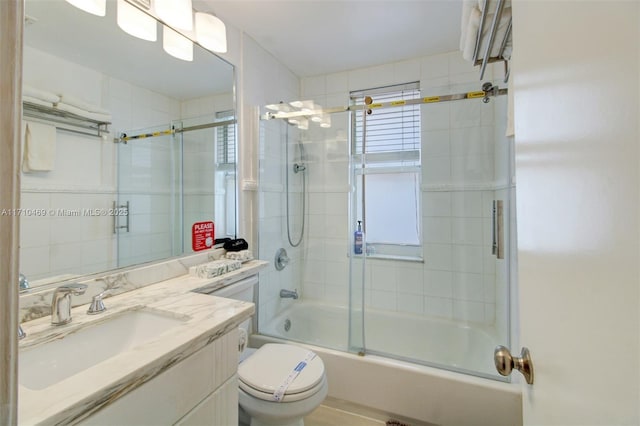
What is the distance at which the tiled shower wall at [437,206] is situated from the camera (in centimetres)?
201

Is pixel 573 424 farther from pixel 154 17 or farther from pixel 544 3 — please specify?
pixel 154 17

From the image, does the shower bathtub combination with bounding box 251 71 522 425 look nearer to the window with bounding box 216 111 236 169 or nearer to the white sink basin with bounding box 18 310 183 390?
the window with bounding box 216 111 236 169

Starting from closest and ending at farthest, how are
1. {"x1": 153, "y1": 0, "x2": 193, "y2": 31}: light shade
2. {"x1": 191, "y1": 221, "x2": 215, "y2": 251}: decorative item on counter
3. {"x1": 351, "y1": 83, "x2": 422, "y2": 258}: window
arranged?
{"x1": 153, "y1": 0, "x2": 193, "y2": 31}: light shade
{"x1": 191, "y1": 221, "x2": 215, "y2": 251}: decorative item on counter
{"x1": 351, "y1": 83, "x2": 422, "y2": 258}: window

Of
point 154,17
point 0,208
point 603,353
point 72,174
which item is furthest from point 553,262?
point 154,17

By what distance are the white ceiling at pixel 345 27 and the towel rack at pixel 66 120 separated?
1.00 metres

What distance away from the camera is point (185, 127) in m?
1.60

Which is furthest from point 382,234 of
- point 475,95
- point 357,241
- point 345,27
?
point 345,27

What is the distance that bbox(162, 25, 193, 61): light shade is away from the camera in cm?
147

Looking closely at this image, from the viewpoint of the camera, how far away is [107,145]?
3.92ft

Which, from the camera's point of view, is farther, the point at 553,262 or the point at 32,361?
the point at 32,361

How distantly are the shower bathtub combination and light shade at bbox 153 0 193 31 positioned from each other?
0.75 meters

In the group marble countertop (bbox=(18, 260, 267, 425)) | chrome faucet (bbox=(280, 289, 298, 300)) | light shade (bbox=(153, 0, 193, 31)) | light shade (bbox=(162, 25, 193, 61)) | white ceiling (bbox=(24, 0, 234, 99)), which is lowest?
chrome faucet (bbox=(280, 289, 298, 300))

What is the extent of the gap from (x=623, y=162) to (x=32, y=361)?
1211mm

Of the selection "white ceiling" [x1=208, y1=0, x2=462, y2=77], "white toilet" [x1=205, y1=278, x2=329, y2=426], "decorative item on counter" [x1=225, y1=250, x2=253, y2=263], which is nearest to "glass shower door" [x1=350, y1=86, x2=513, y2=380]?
"white ceiling" [x1=208, y1=0, x2=462, y2=77]
